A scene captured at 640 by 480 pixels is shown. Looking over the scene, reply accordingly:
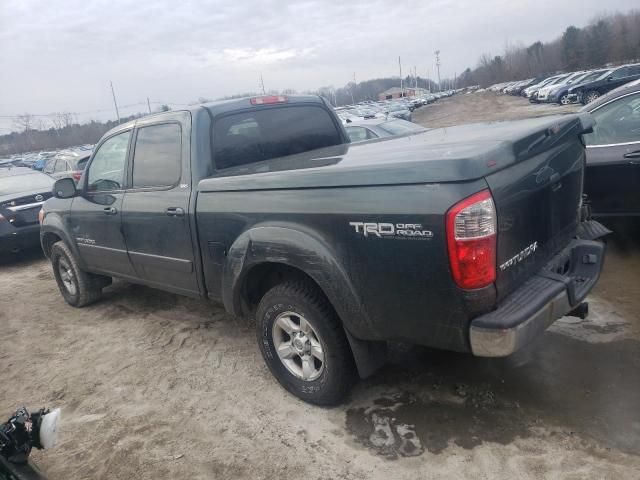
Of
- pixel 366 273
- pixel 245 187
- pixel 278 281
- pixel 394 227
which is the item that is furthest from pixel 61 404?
pixel 394 227

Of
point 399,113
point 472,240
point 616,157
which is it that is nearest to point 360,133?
point 616,157

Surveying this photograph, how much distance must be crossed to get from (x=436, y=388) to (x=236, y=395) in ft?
4.55

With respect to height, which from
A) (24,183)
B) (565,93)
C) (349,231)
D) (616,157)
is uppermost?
(565,93)

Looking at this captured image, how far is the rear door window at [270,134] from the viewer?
4144mm

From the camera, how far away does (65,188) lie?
5.16m

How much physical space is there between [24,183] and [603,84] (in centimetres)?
2943

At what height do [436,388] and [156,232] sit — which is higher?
[156,232]

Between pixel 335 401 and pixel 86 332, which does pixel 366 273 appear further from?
pixel 86 332

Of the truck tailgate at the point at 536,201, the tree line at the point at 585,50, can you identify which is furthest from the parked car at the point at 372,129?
the tree line at the point at 585,50

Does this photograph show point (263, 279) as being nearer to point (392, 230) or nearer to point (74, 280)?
point (392, 230)

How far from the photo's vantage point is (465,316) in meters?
2.55

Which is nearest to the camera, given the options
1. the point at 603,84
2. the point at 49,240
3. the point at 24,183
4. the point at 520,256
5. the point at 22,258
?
the point at 520,256

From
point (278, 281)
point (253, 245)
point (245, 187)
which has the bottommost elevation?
point (278, 281)

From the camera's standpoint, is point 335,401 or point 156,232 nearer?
point 335,401
